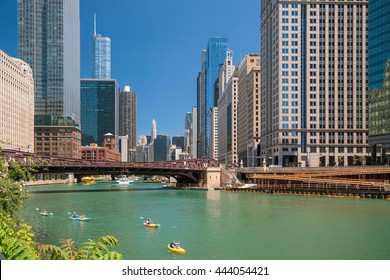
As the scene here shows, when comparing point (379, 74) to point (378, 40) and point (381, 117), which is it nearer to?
point (378, 40)

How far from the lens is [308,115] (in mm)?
194000

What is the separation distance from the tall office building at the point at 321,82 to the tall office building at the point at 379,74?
3473 cm

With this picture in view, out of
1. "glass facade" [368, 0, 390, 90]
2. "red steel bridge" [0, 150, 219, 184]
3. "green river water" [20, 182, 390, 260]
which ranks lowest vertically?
"green river water" [20, 182, 390, 260]

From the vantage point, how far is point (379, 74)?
6024 inches

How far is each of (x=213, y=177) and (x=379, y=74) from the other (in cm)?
6692

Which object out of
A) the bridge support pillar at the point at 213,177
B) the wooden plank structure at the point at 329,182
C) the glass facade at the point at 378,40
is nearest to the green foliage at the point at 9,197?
the wooden plank structure at the point at 329,182

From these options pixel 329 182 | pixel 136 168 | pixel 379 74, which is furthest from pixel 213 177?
pixel 379 74

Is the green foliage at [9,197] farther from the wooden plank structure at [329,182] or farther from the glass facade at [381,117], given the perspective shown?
the glass facade at [381,117]

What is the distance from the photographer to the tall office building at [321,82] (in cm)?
19325

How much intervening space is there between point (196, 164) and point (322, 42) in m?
77.5

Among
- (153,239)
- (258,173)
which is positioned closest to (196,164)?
(258,173)

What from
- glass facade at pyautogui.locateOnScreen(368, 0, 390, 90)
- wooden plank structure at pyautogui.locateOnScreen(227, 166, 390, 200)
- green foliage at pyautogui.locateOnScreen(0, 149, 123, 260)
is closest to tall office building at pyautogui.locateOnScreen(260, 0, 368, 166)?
glass facade at pyautogui.locateOnScreen(368, 0, 390, 90)

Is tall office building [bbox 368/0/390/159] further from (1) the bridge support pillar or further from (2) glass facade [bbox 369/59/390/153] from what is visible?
(1) the bridge support pillar

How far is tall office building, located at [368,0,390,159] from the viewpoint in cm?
14975
